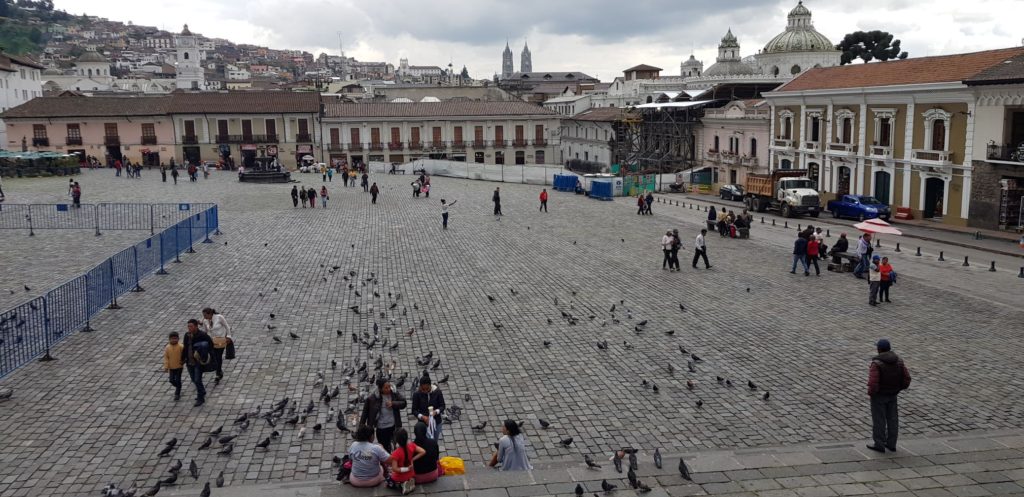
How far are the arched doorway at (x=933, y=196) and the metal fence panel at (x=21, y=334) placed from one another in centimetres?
3436

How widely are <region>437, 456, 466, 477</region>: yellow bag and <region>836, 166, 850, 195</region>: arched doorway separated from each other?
119 feet

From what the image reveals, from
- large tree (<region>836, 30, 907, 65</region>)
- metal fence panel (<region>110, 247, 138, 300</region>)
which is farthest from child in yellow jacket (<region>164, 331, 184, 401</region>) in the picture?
large tree (<region>836, 30, 907, 65</region>)

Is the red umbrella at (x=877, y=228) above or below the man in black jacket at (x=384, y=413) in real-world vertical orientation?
above

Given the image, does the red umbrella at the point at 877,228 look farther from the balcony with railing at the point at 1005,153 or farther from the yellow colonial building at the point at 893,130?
the yellow colonial building at the point at 893,130

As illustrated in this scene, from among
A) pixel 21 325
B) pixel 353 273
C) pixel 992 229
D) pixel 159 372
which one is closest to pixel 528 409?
pixel 159 372

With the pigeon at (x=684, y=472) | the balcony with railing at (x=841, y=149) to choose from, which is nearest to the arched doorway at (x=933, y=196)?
the balcony with railing at (x=841, y=149)

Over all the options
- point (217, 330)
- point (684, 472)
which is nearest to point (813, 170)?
point (217, 330)

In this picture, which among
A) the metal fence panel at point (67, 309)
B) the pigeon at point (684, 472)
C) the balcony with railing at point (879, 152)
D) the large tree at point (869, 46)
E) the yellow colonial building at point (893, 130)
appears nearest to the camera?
the pigeon at point (684, 472)

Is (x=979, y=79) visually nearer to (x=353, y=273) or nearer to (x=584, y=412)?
(x=353, y=273)

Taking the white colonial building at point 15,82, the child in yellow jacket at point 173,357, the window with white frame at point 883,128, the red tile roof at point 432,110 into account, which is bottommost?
the child in yellow jacket at point 173,357

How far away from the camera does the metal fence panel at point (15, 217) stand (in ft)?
94.8

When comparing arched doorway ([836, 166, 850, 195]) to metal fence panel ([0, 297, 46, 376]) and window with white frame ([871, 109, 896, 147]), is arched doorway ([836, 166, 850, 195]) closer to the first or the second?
window with white frame ([871, 109, 896, 147])

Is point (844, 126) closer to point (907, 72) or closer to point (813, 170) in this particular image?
point (813, 170)

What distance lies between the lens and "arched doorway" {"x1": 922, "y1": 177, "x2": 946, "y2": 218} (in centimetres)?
3497
